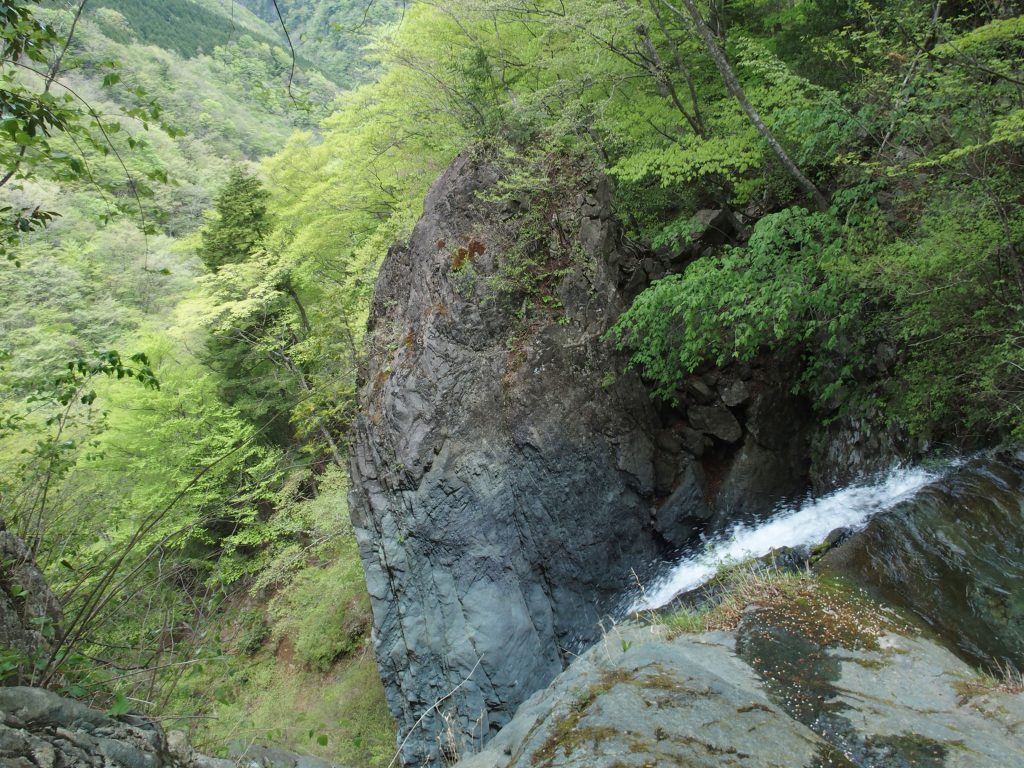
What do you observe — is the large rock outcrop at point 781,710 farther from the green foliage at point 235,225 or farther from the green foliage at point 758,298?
the green foliage at point 235,225

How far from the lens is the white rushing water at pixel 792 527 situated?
739 centimetres

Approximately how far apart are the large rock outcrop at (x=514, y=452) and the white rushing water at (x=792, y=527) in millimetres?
453

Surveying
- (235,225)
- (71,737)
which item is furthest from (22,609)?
(235,225)

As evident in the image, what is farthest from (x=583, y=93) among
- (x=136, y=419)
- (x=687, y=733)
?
(x=136, y=419)

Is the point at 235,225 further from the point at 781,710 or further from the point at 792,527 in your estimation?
the point at 781,710

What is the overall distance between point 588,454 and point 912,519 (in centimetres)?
450

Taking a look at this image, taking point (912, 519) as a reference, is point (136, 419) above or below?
above

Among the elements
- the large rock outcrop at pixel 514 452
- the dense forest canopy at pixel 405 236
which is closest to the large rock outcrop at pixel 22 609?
the dense forest canopy at pixel 405 236

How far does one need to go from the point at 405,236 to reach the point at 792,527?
8.77m

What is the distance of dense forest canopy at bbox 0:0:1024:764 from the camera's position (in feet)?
10.2

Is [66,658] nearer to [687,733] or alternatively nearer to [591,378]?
[687,733]

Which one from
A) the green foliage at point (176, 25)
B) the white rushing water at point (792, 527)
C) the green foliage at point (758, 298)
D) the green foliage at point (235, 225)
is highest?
the green foliage at point (176, 25)

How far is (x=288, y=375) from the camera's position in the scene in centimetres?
1600

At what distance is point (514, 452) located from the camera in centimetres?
891
